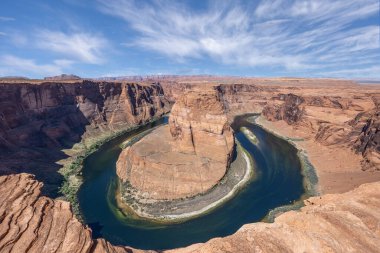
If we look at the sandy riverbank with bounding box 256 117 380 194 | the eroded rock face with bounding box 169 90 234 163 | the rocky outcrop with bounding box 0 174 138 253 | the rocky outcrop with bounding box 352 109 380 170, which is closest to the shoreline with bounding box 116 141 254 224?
the eroded rock face with bounding box 169 90 234 163

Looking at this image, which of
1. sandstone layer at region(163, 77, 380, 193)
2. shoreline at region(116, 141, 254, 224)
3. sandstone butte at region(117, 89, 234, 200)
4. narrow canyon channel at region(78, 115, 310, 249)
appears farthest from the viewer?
sandstone layer at region(163, 77, 380, 193)

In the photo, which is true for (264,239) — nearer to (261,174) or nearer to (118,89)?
(261,174)

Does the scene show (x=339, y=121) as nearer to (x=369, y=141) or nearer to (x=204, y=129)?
(x=369, y=141)

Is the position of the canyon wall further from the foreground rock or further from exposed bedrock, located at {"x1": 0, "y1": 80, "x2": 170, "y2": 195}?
the foreground rock

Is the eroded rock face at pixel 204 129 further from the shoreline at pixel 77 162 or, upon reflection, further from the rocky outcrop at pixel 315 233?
the rocky outcrop at pixel 315 233

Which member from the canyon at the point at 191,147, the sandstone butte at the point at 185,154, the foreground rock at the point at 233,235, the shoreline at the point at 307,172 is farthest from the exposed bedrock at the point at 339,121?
the foreground rock at the point at 233,235
